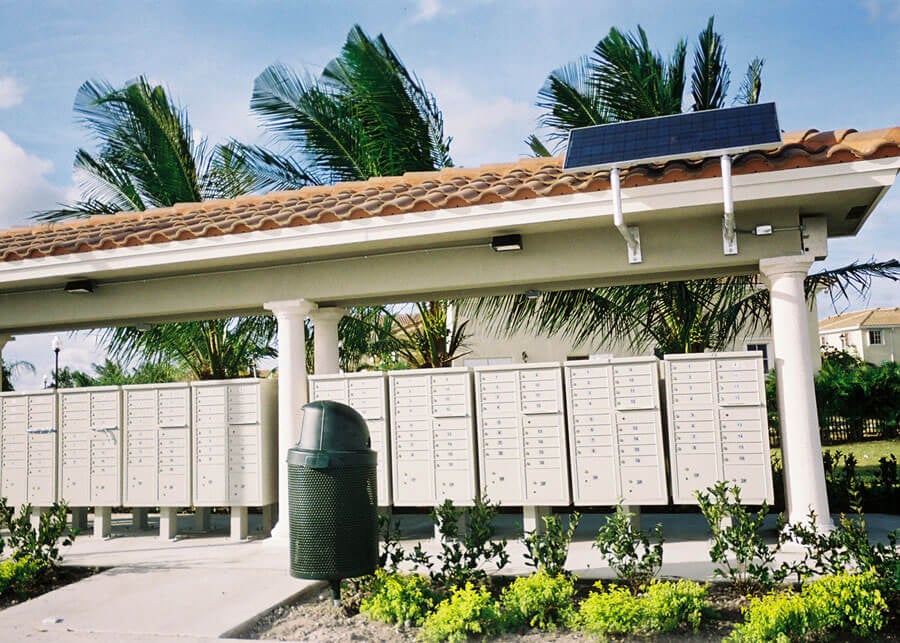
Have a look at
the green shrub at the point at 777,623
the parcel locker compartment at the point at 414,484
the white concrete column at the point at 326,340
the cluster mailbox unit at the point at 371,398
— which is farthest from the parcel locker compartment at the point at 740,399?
the white concrete column at the point at 326,340

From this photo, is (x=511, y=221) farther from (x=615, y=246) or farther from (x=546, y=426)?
(x=546, y=426)

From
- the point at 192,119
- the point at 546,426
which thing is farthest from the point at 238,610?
the point at 192,119

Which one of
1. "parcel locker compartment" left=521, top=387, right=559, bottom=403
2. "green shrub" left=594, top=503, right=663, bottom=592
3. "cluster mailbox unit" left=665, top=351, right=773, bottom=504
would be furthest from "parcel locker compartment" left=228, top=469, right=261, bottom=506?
"cluster mailbox unit" left=665, top=351, right=773, bottom=504

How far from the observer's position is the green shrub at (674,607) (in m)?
4.66

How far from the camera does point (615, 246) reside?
24.1 ft

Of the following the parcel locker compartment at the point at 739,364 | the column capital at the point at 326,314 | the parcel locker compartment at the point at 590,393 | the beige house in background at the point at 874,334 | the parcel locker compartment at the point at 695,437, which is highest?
the beige house in background at the point at 874,334

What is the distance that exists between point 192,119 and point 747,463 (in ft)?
34.5

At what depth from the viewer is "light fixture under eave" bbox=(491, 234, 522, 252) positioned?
7281mm

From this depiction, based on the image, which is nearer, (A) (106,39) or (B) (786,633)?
(B) (786,633)

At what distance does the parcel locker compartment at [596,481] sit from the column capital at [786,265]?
2.26 m

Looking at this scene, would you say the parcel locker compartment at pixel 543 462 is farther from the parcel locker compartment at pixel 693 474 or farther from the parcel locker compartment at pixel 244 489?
the parcel locker compartment at pixel 244 489

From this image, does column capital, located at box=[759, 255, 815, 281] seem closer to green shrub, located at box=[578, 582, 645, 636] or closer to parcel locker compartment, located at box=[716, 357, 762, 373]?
parcel locker compartment, located at box=[716, 357, 762, 373]

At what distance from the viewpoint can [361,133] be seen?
11.9 meters

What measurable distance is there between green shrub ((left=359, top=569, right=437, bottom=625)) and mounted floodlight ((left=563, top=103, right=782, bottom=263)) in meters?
3.30
